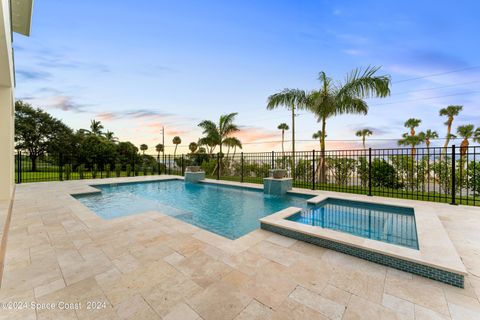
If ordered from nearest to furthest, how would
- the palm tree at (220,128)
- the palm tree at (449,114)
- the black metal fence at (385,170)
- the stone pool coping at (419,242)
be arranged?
the stone pool coping at (419,242) → the black metal fence at (385,170) → the palm tree at (220,128) → the palm tree at (449,114)

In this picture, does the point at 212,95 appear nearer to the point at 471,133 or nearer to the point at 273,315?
the point at 273,315

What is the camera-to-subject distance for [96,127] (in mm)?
31859

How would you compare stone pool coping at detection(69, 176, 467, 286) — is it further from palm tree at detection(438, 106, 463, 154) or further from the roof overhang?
palm tree at detection(438, 106, 463, 154)

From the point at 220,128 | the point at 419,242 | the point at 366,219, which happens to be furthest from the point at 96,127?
the point at 419,242

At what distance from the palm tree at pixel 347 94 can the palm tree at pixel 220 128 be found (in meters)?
6.04

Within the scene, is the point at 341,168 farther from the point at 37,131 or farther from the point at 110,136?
the point at 110,136

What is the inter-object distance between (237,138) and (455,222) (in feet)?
39.1

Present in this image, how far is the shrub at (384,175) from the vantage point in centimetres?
829

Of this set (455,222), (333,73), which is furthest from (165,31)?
(455,222)

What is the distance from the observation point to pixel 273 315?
5.64 feet

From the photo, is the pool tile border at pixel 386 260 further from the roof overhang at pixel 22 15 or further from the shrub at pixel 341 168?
the shrub at pixel 341 168

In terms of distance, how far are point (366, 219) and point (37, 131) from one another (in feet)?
110

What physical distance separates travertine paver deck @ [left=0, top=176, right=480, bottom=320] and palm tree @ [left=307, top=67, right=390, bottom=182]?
249 inches

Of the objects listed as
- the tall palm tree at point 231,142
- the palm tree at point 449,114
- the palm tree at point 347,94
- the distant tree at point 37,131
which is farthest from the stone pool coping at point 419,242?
the distant tree at point 37,131
